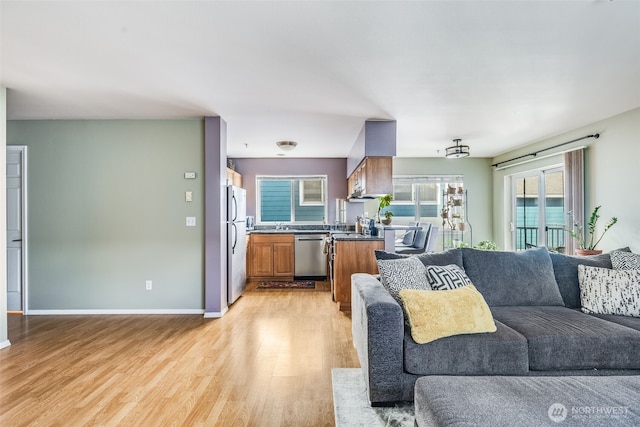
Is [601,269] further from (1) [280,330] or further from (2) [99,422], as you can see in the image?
(2) [99,422]

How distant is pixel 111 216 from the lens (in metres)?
4.22

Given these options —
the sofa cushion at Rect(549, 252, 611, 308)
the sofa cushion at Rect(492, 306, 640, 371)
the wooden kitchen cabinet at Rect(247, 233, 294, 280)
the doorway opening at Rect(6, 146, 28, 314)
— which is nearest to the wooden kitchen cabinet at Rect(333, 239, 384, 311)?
the sofa cushion at Rect(549, 252, 611, 308)

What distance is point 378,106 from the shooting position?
146 inches

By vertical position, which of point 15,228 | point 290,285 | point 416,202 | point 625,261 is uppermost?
point 416,202

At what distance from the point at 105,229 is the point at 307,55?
3327 mm

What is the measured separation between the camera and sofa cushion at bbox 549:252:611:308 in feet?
9.08

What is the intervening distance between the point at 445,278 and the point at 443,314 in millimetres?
459

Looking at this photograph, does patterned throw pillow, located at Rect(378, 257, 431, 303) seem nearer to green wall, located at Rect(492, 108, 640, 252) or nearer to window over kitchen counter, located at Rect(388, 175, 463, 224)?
green wall, located at Rect(492, 108, 640, 252)

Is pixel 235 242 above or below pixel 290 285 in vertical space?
above

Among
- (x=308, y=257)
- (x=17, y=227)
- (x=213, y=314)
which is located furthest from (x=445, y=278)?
(x=17, y=227)

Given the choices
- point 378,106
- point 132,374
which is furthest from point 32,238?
point 378,106

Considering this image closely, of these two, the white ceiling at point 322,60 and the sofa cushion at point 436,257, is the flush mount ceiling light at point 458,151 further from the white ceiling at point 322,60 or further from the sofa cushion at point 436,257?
the sofa cushion at point 436,257

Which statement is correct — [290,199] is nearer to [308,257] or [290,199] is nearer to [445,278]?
[308,257]

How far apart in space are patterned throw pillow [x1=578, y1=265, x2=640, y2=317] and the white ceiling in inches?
64.7
